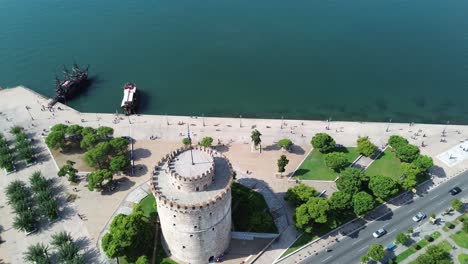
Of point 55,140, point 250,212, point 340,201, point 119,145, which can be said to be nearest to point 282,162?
point 250,212

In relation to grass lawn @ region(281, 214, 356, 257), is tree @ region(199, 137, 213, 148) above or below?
above

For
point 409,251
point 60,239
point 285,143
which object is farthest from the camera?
point 285,143

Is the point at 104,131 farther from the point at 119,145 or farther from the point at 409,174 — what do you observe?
the point at 409,174

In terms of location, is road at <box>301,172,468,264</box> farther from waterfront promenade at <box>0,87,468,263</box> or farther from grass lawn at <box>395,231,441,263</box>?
waterfront promenade at <box>0,87,468,263</box>

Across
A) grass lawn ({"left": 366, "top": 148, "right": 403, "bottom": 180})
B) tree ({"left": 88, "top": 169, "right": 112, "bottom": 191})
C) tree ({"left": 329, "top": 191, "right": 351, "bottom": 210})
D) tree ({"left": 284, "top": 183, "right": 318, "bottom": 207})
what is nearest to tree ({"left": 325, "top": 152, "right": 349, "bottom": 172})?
grass lawn ({"left": 366, "top": 148, "right": 403, "bottom": 180})

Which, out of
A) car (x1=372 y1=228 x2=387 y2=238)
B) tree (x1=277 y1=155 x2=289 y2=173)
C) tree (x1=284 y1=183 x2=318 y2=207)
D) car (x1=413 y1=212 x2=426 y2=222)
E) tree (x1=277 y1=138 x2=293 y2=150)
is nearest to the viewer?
car (x1=372 y1=228 x2=387 y2=238)

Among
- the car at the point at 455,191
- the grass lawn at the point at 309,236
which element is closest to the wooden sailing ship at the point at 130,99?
the grass lawn at the point at 309,236
